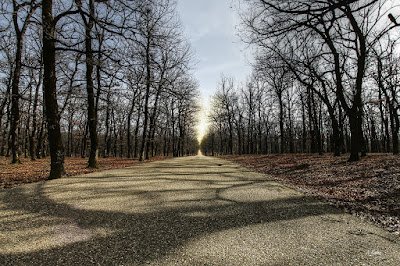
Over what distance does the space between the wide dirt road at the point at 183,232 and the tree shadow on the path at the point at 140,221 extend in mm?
11

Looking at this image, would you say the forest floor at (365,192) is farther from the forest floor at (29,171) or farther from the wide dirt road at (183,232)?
the forest floor at (29,171)

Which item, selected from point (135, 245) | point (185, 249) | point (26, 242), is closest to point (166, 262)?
point (185, 249)

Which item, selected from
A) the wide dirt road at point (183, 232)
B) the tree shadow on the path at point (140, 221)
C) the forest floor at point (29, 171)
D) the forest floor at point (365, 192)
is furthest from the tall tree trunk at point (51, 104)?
the forest floor at point (365, 192)

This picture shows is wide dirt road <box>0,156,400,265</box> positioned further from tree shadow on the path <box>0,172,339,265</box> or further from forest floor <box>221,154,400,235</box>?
forest floor <box>221,154,400,235</box>

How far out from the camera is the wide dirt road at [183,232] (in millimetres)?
2158

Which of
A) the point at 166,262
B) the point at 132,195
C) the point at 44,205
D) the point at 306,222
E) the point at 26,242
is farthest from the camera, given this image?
the point at 132,195

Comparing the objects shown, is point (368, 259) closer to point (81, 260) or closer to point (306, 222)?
point (306, 222)

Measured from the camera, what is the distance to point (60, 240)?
8.29 ft

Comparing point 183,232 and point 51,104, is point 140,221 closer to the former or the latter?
point 183,232

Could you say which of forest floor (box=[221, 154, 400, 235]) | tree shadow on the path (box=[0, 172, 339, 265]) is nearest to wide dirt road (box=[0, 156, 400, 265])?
tree shadow on the path (box=[0, 172, 339, 265])

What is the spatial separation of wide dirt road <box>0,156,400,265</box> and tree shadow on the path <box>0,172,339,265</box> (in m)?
0.01

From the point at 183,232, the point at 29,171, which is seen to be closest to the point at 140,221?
the point at 183,232

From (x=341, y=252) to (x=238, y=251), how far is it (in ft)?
4.14

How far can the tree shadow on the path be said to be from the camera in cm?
217
